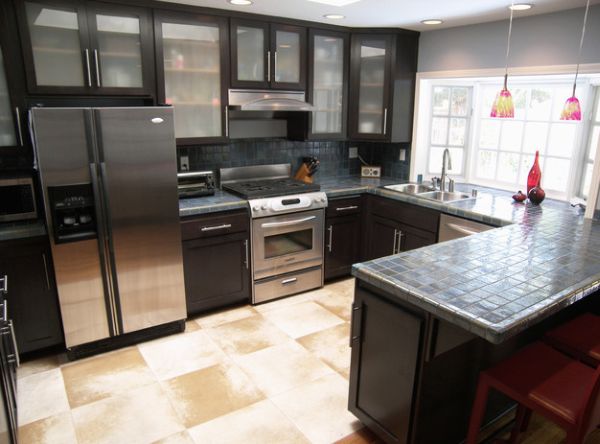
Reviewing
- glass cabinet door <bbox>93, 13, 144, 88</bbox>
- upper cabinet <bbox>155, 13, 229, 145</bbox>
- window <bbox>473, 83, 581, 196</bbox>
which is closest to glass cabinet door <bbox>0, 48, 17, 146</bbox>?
glass cabinet door <bbox>93, 13, 144, 88</bbox>

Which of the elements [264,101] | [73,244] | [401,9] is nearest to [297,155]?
[264,101]

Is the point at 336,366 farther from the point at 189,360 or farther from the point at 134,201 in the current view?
the point at 134,201

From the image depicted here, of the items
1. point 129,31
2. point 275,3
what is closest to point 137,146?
point 129,31

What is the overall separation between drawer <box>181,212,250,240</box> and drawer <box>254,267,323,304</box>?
0.53m

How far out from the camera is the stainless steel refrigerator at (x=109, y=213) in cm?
253

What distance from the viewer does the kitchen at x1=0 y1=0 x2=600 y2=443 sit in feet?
6.53

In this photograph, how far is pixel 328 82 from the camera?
398cm

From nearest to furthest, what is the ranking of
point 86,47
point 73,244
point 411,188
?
1. point 73,244
2. point 86,47
3. point 411,188

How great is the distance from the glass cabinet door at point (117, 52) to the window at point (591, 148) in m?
3.40

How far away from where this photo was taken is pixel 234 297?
11.4 feet

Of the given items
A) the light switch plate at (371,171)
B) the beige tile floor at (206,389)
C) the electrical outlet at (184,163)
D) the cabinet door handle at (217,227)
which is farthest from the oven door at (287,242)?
the light switch plate at (371,171)

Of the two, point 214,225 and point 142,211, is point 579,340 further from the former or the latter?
point 142,211

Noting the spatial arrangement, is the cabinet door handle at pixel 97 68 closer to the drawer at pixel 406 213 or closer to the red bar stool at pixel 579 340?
the drawer at pixel 406 213

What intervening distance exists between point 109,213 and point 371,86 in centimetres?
262
